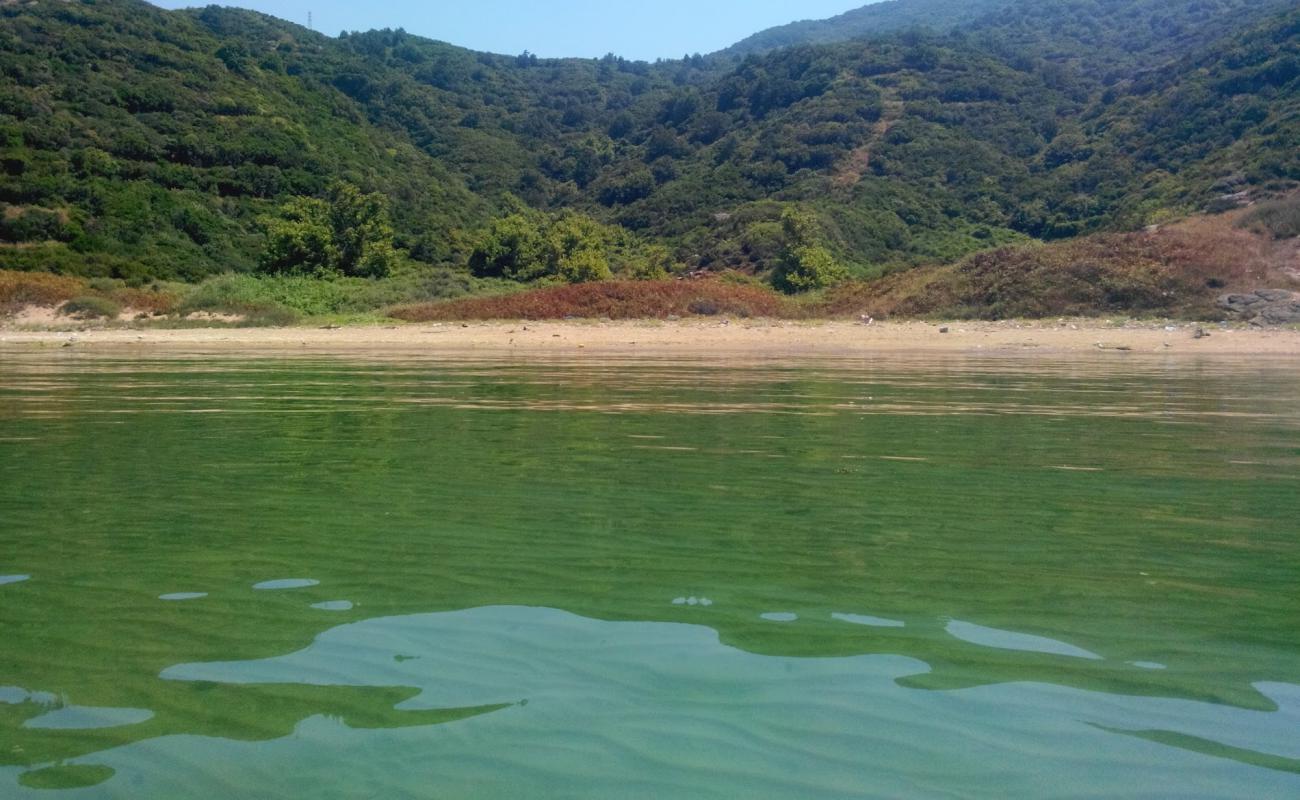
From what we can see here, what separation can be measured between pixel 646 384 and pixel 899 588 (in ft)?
38.3

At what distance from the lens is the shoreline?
86.3 ft

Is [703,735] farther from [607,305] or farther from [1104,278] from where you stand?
[1104,278]

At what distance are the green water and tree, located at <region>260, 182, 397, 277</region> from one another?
4298 centimetres

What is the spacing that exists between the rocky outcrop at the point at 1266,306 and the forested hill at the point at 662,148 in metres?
17.7

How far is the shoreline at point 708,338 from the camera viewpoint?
26.3 meters

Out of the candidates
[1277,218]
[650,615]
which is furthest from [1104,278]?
[650,615]

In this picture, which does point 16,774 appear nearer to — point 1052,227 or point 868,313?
point 868,313

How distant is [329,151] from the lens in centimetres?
8475

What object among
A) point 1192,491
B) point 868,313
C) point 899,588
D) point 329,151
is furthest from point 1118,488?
point 329,151

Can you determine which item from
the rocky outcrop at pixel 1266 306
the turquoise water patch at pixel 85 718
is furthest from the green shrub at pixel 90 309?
the turquoise water patch at pixel 85 718

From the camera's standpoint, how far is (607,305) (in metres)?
36.2

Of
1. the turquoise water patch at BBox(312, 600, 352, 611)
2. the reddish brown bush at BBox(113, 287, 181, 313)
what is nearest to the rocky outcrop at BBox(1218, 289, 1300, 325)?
the turquoise water patch at BBox(312, 600, 352, 611)

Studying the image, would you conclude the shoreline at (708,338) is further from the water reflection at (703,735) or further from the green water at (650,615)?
the water reflection at (703,735)

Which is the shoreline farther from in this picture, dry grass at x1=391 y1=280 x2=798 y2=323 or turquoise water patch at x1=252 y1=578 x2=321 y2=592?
turquoise water patch at x1=252 y1=578 x2=321 y2=592
